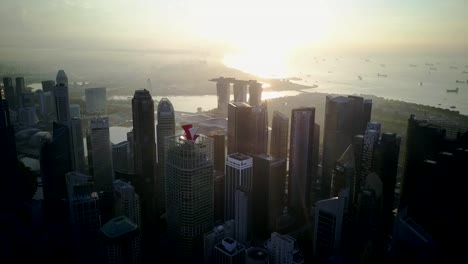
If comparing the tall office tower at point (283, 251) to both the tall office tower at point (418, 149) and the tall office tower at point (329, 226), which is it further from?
the tall office tower at point (418, 149)

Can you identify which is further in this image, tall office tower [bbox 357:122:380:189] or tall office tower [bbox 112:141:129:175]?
tall office tower [bbox 112:141:129:175]

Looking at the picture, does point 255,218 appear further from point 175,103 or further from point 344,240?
point 175,103

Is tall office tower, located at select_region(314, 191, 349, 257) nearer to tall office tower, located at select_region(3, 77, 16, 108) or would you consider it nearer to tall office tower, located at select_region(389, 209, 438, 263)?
tall office tower, located at select_region(389, 209, 438, 263)

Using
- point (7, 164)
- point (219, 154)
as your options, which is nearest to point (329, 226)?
point (219, 154)

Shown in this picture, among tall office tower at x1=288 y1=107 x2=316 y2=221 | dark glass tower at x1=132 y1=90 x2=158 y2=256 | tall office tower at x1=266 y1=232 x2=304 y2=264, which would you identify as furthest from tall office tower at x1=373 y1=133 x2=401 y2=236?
dark glass tower at x1=132 y1=90 x2=158 y2=256

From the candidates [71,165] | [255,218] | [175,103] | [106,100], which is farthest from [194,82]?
[255,218]

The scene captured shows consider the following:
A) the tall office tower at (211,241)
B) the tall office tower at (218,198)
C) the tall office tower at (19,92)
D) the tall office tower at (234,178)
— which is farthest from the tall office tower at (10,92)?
the tall office tower at (211,241)

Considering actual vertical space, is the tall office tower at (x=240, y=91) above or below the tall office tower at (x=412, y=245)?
above
